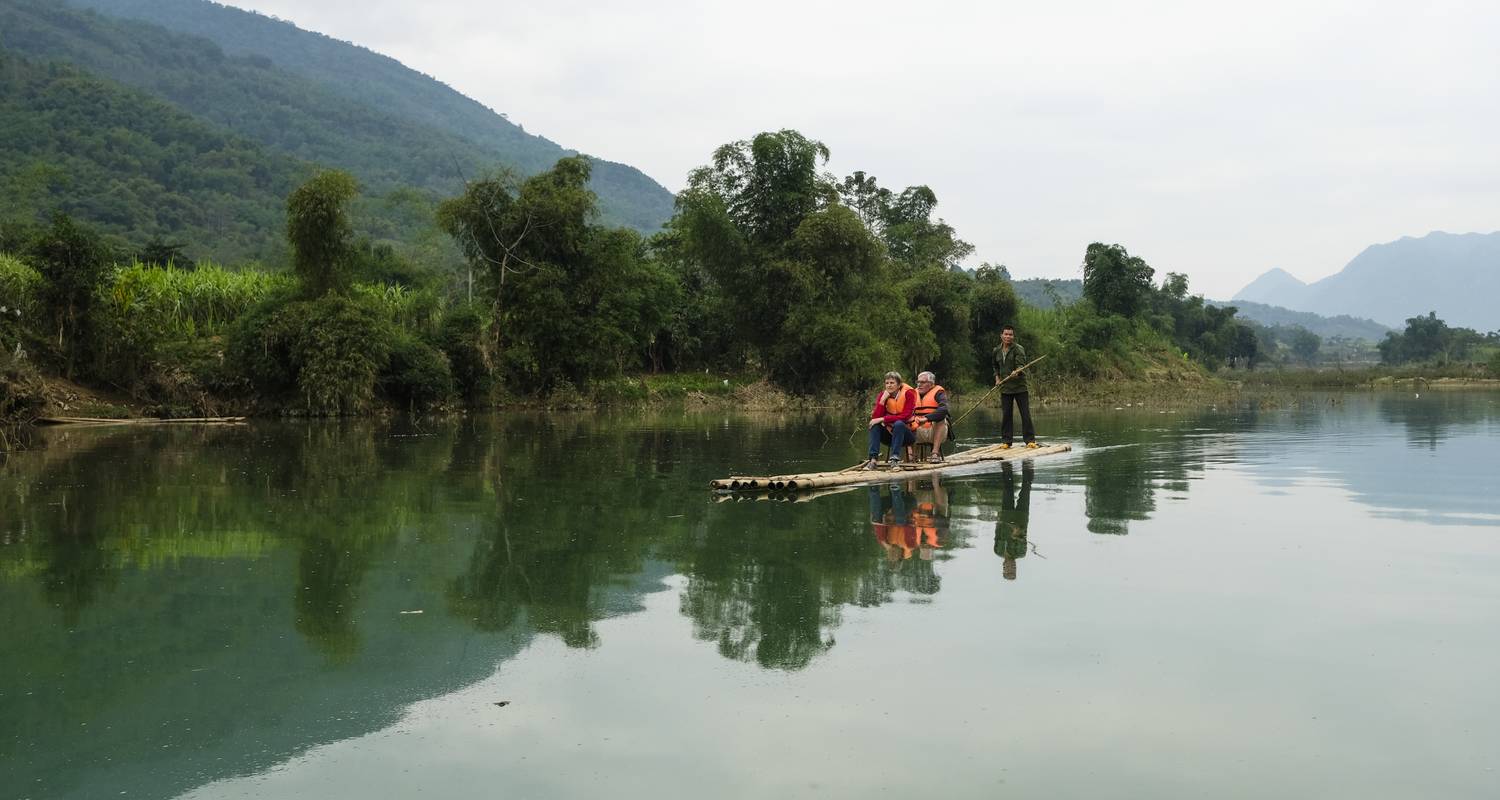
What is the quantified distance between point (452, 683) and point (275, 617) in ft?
6.17

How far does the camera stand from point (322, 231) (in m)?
28.0

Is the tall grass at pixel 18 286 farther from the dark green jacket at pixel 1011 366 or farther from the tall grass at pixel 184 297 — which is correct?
the dark green jacket at pixel 1011 366

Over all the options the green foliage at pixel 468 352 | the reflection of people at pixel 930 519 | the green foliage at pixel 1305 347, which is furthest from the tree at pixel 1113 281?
the green foliage at pixel 1305 347

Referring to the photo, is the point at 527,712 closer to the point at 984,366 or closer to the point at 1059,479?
the point at 1059,479

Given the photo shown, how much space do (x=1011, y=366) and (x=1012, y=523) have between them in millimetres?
7076

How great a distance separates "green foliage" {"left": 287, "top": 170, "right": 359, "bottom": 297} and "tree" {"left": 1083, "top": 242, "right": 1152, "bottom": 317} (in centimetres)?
4247

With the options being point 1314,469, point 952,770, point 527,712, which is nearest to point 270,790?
point 527,712

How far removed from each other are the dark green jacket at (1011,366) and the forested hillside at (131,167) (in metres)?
52.3

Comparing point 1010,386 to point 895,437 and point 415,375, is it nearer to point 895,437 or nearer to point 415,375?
point 895,437

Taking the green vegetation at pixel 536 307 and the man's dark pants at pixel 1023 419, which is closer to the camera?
the man's dark pants at pixel 1023 419

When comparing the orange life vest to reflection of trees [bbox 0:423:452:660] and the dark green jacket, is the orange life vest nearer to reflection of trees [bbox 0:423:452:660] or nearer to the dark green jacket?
the dark green jacket

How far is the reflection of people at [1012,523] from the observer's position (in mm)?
8766

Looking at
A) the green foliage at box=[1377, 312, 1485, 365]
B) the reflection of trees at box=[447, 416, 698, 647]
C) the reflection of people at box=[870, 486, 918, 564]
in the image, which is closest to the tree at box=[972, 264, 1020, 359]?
the reflection of trees at box=[447, 416, 698, 647]

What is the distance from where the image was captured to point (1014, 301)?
4938 cm
